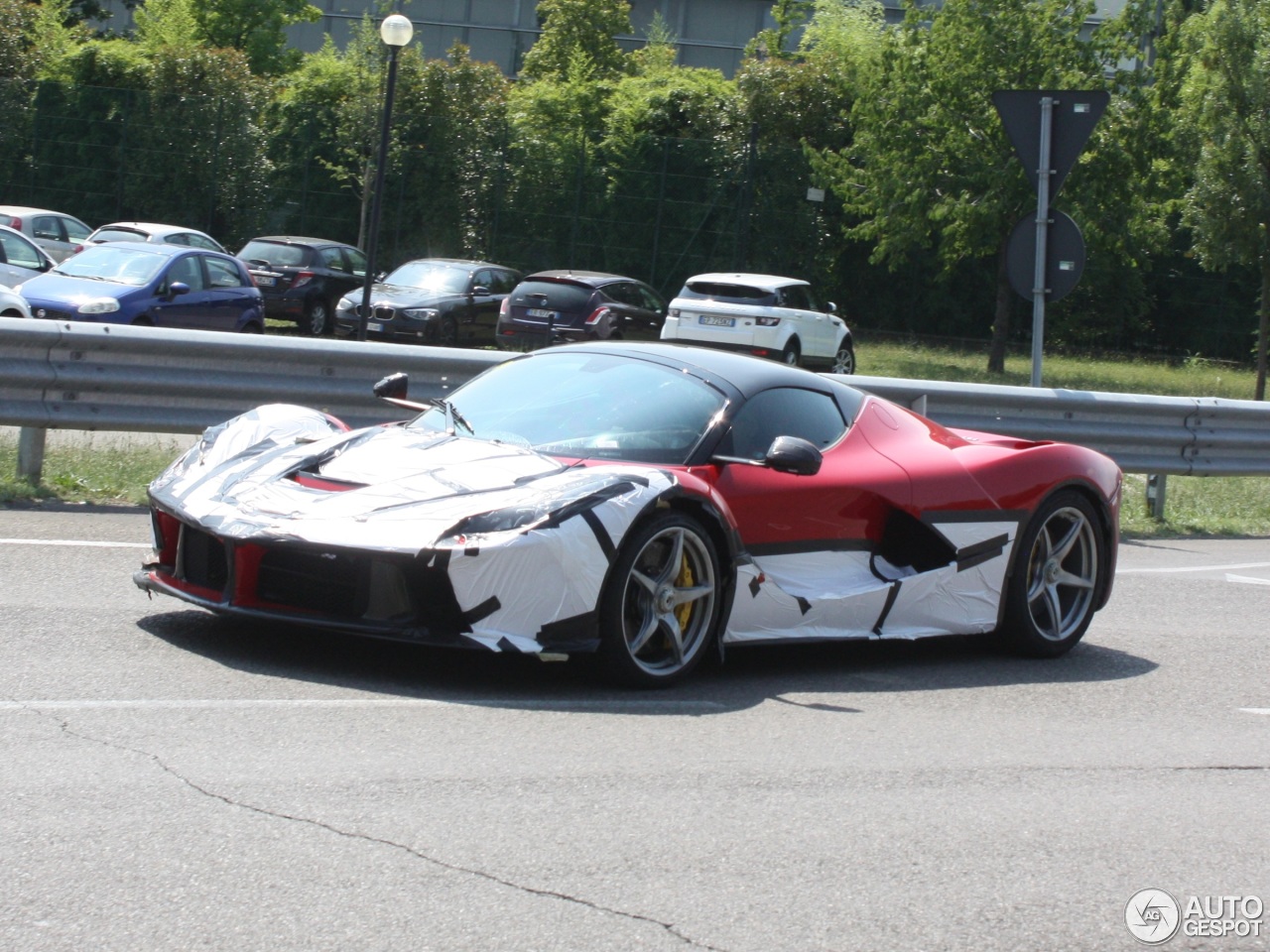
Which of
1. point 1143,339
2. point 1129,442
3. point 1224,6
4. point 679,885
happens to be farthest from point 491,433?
point 1143,339

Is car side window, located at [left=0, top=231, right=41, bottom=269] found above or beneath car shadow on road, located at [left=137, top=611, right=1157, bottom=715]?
above

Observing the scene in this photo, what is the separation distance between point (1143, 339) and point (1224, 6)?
10.7 m

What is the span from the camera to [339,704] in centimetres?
539

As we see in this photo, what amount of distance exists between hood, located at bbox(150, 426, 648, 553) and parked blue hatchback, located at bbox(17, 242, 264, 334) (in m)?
12.5

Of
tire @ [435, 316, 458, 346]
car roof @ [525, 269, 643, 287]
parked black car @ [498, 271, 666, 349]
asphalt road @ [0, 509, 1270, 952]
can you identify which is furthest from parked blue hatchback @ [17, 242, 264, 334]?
asphalt road @ [0, 509, 1270, 952]

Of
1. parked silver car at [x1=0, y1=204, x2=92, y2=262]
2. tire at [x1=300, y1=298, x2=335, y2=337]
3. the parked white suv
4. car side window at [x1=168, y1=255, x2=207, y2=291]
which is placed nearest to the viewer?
car side window at [x1=168, y1=255, x2=207, y2=291]

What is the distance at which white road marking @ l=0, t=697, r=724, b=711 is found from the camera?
5.12 meters

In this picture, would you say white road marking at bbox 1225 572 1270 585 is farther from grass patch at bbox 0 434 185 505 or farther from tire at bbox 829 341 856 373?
tire at bbox 829 341 856 373

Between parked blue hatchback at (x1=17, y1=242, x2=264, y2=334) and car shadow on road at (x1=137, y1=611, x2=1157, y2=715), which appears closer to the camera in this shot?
car shadow on road at (x1=137, y1=611, x2=1157, y2=715)

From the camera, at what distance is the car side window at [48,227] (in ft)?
85.1

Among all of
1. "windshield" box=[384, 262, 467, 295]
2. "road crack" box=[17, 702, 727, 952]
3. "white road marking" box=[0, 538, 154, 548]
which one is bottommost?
"white road marking" box=[0, 538, 154, 548]

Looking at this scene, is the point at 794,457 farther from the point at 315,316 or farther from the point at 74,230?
the point at 74,230

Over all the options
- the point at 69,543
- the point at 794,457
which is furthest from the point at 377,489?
the point at 69,543

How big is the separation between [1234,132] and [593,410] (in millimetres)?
22324
